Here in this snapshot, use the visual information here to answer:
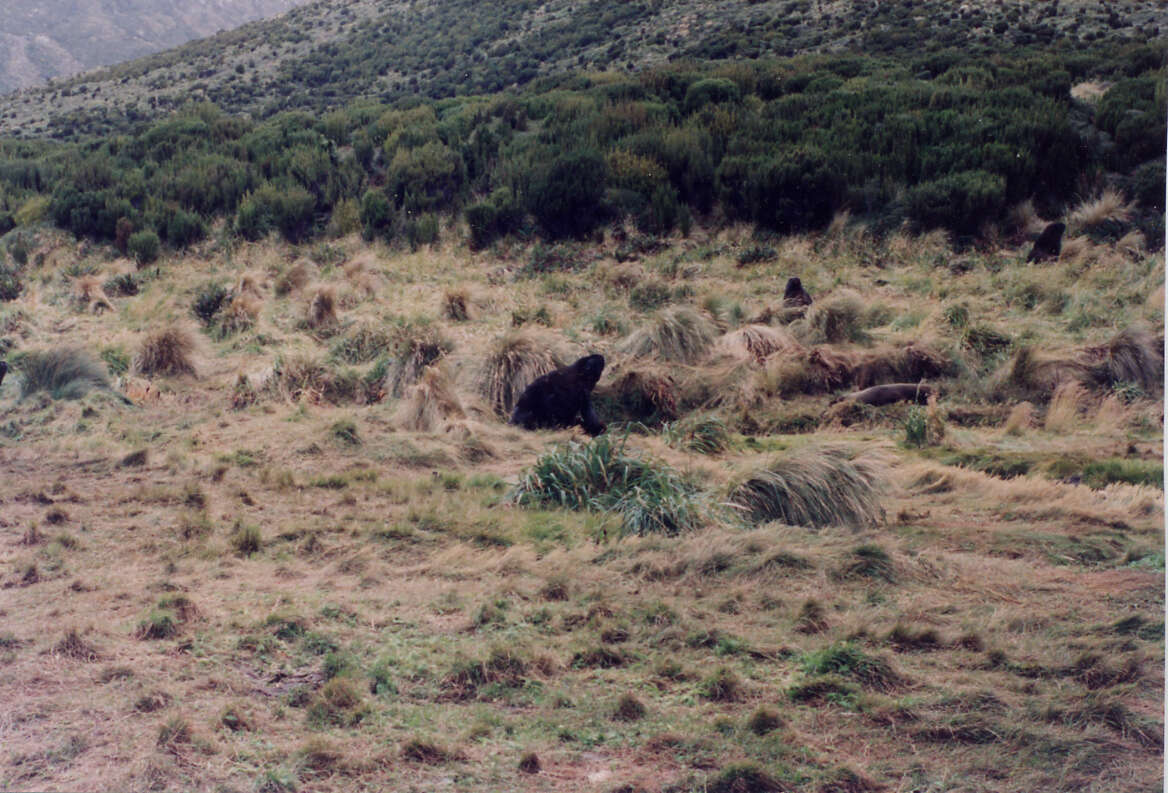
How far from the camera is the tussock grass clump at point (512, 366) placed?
8.54 meters

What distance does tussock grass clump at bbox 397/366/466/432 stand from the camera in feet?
25.7

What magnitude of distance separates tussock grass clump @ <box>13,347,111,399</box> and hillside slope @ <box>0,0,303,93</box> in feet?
487

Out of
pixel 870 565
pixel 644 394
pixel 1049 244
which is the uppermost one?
pixel 870 565

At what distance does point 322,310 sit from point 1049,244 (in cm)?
919

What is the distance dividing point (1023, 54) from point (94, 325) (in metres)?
19.2

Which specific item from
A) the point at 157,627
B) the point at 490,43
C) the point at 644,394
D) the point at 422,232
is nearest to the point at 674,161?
the point at 422,232

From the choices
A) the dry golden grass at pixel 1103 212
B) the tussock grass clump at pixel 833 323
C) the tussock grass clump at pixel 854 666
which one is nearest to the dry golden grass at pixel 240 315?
the tussock grass clump at pixel 833 323

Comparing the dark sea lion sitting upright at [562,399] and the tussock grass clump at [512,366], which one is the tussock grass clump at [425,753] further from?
the tussock grass clump at [512,366]

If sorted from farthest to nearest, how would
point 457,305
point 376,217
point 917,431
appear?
1. point 376,217
2. point 457,305
3. point 917,431

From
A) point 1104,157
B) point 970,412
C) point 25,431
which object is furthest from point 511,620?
point 1104,157

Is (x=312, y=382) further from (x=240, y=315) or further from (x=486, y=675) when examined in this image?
(x=486, y=675)

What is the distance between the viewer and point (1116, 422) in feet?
22.7

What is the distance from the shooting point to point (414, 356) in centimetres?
930

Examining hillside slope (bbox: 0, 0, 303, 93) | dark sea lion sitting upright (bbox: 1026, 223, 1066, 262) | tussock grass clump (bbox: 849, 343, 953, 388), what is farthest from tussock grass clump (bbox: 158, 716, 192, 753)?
hillside slope (bbox: 0, 0, 303, 93)
